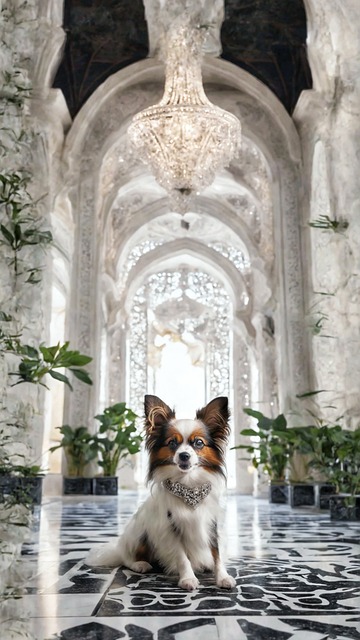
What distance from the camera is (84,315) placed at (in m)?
10.7

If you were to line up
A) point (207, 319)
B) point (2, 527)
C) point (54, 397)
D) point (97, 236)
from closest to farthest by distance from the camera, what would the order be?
1. point (2, 527)
2. point (97, 236)
3. point (54, 397)
4. point (207, 319)

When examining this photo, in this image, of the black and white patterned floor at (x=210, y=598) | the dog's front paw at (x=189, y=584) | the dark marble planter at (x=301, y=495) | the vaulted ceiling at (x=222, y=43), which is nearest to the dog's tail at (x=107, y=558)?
the black and white patterned floor at (x=210, y=598)

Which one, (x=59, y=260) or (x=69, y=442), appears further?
(x=59, y=260)

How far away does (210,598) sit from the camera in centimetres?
221

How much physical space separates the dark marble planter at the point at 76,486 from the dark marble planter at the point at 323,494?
3.63 meters

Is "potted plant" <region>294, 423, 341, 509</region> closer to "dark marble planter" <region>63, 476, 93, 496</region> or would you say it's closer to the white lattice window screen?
"dark marble planter" <region>63, 476, 93, 496</region>

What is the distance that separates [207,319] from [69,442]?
1019cm

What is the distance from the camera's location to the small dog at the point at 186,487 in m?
2.46

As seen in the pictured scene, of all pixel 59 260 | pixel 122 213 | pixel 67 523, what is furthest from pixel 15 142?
pixel 122 213

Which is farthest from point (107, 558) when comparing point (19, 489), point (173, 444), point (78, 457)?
point (78, 457)

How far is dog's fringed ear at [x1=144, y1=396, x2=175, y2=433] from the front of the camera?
2.56 m

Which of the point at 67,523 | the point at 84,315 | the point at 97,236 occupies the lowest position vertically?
the point at 67,523

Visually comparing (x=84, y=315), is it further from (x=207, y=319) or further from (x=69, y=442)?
(x=207, y=319)

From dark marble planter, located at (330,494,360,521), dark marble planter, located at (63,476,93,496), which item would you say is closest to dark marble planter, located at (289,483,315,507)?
dark marble planter, located at (330,494,360,521)
